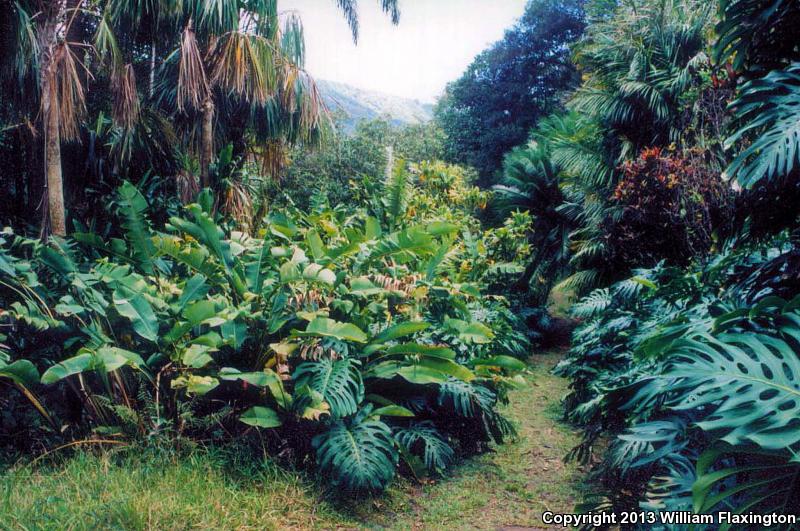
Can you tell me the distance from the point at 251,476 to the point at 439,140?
17319mm

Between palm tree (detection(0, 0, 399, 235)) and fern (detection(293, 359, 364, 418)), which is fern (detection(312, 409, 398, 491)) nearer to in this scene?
fern (detection(293, 359, 364, 418))

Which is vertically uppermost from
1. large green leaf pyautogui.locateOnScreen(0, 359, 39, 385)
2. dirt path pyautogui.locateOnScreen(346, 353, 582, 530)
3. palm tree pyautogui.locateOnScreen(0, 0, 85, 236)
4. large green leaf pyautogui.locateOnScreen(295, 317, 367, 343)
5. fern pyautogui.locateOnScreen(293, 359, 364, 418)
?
palm tree pyautogui.locateOnScreen(0, 0, 85, 236)

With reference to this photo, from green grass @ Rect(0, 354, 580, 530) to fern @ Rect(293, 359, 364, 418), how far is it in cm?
62

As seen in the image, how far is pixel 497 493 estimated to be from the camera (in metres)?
4.54

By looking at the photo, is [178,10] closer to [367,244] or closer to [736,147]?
[367,244]

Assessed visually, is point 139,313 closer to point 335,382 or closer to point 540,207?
point 335,382

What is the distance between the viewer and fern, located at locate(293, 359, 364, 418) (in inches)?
162

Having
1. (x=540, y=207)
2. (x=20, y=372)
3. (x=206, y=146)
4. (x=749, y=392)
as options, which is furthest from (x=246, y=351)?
(x=540, y=207)

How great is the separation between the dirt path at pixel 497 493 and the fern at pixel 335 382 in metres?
0.78

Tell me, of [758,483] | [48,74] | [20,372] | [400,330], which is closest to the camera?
[758,483]

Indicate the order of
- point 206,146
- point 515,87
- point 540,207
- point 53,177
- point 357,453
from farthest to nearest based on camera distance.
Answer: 1. point 515,87
2. point 540,207
3. point 206,146
4. point 53,177
5. point 357,453

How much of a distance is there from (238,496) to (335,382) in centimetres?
108

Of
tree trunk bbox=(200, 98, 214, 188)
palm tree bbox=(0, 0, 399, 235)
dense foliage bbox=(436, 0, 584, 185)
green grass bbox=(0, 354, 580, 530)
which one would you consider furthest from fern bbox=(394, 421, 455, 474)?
dense foliage bbox=(436, 0, 584, 185)

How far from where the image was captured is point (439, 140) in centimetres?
1978
